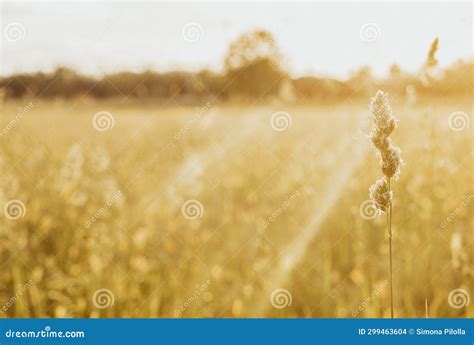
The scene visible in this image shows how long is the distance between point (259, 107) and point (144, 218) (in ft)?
23.5

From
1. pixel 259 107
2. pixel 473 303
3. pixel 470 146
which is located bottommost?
pixel 473 303

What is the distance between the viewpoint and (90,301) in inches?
108

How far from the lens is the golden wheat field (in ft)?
9.07

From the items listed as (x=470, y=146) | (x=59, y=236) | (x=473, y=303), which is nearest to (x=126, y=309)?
(x=59, y=236)

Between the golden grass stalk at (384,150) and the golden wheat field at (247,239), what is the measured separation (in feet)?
2.14

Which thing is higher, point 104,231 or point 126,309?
point 104,231

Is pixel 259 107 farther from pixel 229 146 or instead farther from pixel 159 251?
pixel 159 251

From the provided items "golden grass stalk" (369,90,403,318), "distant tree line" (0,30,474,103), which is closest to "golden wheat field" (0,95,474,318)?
"distant tree line" (0,30,474,103)

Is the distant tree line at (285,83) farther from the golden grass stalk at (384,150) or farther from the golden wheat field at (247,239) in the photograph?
the golden grass stalk at (384,150)

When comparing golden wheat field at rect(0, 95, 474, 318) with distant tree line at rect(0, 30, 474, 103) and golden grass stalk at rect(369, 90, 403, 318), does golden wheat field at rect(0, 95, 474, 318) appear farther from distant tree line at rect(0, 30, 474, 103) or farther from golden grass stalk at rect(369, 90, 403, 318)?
golden grass stalk at rect(369, 90, 403, 318)

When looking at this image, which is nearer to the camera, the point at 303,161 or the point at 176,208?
the point at 176,208

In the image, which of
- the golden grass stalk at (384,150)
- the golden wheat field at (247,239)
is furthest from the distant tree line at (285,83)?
the golden grass stalk at (384,150)
